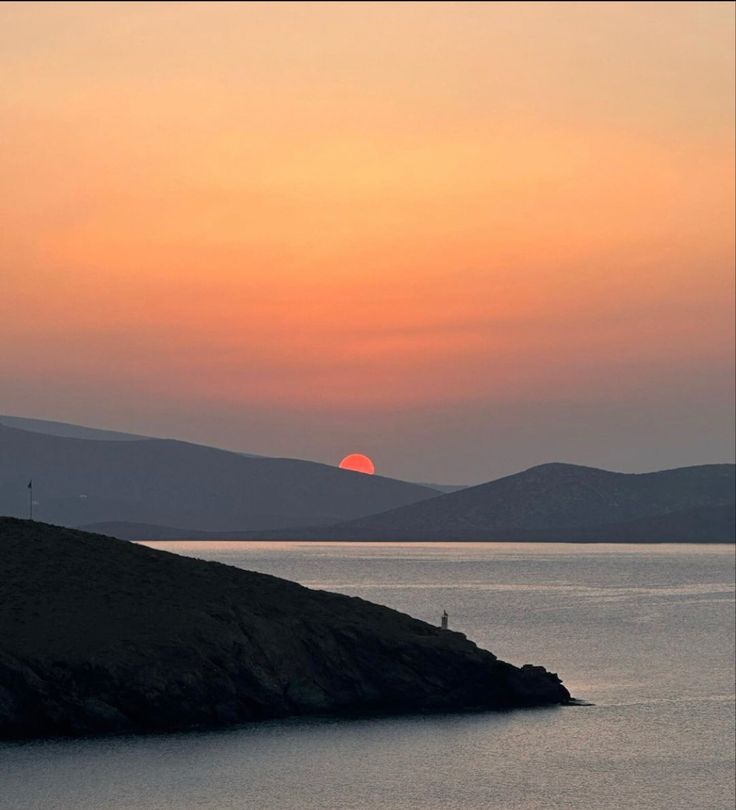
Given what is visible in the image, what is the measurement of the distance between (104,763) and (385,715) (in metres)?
18.7

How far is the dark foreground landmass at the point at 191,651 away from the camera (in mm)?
73500

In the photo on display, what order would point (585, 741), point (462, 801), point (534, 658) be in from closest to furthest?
point (462, 801), point (585, 741), point (534, 658)

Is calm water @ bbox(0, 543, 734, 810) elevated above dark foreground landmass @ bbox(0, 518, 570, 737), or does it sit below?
below

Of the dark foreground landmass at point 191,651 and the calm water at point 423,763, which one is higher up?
the dark foreground landmass at point 191,651

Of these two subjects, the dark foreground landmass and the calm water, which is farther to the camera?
the dark foreground landmass

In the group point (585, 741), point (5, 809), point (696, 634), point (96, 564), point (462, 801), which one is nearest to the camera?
point (5, 809)

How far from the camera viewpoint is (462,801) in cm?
6222

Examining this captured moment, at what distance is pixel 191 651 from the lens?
77.4m

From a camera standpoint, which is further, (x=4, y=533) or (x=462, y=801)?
(x=4, y=533)

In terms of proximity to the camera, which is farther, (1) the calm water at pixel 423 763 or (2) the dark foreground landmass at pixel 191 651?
(2) the dark foreground landmass at pixel 191 651

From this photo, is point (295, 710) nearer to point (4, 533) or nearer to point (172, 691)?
point (172, 691)

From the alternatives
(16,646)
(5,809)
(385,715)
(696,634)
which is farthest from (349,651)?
(696,634)

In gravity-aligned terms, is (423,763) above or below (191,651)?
below

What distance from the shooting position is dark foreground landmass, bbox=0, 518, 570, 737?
241ft
